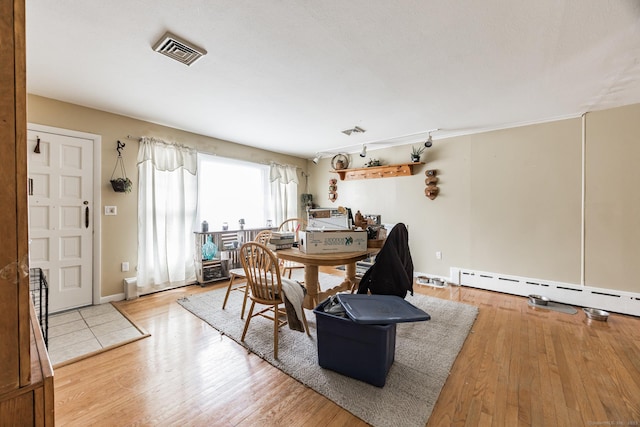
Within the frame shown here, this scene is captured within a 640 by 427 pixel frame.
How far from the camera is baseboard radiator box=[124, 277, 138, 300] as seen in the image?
321cm

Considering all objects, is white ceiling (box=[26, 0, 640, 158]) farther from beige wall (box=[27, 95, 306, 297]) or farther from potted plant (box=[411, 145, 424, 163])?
potted plant (box=[411, 145, 424, 163])

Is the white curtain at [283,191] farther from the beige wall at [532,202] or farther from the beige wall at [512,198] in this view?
the beige wall at [532,202]

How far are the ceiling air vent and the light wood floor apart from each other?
2352mm

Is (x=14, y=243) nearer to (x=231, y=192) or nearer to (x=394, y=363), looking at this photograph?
(x=394, y=363)

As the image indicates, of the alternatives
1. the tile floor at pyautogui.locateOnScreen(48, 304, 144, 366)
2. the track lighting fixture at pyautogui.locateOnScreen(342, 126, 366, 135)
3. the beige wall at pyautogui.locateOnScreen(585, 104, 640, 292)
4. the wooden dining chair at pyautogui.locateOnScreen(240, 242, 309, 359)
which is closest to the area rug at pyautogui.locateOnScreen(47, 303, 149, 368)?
the tile floor at pyautogui.locateOnScreen(48, 304, 144, 366)

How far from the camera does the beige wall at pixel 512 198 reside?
2.90 metres

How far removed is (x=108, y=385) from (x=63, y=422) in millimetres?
305

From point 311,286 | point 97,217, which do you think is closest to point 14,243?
point 311,286

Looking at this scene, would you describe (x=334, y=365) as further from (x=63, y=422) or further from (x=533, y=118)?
(x=533, y=118)

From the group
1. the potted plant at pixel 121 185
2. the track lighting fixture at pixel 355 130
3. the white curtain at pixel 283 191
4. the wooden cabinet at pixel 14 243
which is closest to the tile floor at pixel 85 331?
the potted plant at pixel 121 185

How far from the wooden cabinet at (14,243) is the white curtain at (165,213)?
325 centimetres

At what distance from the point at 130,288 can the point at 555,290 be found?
17.6 feet

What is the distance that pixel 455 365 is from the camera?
6.40ft

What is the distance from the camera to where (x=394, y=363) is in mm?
1955
